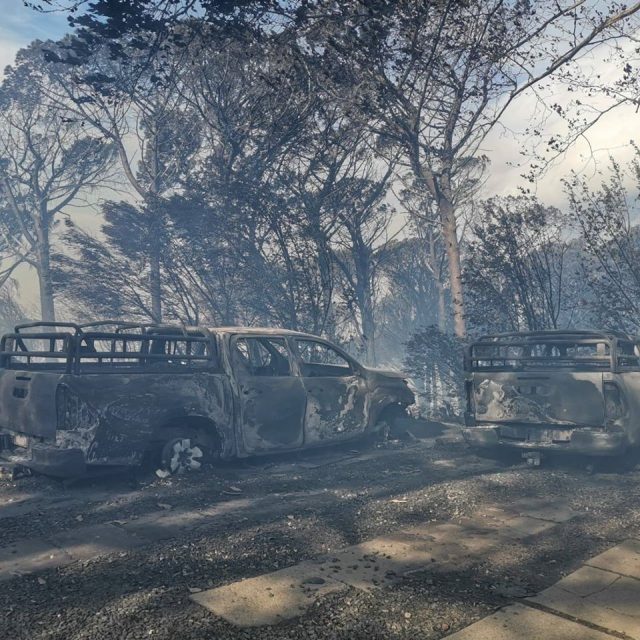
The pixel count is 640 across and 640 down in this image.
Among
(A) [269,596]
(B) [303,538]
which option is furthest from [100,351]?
(A) [269,596]

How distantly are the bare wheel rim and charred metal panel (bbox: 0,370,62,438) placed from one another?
126 cm

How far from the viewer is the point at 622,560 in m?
4.43

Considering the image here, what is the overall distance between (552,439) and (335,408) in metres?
2.77

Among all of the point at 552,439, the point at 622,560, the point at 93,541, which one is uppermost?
the point at 552,439

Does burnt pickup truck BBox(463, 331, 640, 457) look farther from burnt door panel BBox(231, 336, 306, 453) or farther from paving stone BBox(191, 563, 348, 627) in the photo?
paving stone BBox(191, 563, 348, 627)

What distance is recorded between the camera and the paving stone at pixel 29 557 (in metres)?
4.18

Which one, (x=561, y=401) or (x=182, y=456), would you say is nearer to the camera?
(x=182, y=456)

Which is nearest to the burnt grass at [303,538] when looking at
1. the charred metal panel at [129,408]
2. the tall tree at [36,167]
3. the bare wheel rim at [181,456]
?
the bare wheel rim at [181,456]

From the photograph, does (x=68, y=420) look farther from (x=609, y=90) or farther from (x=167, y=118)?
(x=167, y=118)

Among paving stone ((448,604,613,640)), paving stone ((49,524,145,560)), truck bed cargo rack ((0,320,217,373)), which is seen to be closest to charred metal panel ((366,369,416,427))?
truck bed cargo rack ((0,320,217,373))

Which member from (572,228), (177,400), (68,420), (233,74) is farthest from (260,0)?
(233,74)

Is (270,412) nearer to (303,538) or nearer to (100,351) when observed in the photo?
(100,351)

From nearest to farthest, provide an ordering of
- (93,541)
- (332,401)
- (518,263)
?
(93,541)
(332,401)
(518,263)

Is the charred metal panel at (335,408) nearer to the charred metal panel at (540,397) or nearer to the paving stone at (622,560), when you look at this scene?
the charred metal panel at (540,397)
